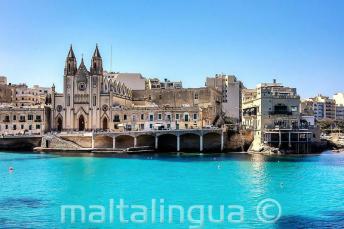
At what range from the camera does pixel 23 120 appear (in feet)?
334

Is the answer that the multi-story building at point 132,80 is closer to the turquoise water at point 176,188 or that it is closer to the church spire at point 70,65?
the church spire at point 70,65

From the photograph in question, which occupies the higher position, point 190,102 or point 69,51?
point 69,51

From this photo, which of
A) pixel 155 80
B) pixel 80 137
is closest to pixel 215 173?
pixel 80 137

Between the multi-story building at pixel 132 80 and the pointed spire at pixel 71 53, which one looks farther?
the multi-story building at pixel 132 80

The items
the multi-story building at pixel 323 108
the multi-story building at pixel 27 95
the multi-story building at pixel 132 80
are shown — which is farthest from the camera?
the multi-story building at pixel 323 108

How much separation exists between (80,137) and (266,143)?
3292 cm

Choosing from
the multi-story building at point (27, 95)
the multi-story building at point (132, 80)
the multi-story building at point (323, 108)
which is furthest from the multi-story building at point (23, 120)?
the multi-story building at point (323, 108)

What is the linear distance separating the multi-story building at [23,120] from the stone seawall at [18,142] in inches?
304

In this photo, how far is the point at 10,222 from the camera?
28375mm

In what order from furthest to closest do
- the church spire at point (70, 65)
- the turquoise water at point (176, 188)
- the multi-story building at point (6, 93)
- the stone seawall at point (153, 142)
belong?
the multi-story building at point (6, 93), the church spire at point (70, 65), the stone seawall at point (153, 142), the turquoise water at point (176, 188)

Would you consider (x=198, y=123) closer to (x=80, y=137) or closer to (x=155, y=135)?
(x=155, y=135)

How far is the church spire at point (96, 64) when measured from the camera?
4028 inches

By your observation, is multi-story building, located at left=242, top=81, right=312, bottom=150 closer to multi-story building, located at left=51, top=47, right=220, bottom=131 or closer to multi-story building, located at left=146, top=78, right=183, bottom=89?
multi-story building, located at left=51, top=47, right=220, bottom=131

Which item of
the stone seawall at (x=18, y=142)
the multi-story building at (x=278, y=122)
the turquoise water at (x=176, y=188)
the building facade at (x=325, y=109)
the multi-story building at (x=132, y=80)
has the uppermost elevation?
the multi-story building at (x=132, y=80)
